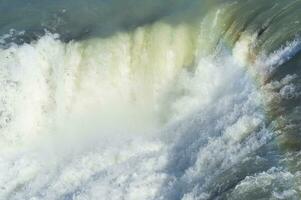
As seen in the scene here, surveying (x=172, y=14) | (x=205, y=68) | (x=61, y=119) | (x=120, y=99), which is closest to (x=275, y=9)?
(x=205, y=68)

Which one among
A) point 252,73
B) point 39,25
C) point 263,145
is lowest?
point 263,145

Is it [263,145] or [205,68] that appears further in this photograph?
[205,68]

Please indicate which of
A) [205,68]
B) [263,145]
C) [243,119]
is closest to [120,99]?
[205,68]

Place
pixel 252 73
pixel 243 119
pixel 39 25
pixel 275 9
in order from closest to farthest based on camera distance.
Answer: pixel 243 119, pixel 252 73, pixel 275 9, pixel 39 25

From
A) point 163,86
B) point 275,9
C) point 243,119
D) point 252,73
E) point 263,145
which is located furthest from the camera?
point 163,86

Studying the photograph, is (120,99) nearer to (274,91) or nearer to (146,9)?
(146,9)

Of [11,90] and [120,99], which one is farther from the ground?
[11,90]
